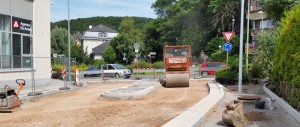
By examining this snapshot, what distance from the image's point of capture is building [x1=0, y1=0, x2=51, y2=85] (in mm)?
18688

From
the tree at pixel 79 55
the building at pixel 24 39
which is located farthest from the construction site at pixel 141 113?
the tree at pixel 79 55

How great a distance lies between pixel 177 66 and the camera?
Answer: 69.6 ft

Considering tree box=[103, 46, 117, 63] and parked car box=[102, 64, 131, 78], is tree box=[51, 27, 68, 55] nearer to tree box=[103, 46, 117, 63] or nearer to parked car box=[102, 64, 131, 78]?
tree box=[103, 46, 117, 63]

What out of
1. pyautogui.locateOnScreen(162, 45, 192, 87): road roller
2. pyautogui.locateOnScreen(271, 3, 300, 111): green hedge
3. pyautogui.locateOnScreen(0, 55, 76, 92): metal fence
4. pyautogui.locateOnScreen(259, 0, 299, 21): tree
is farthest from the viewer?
pyautogui.locateOnScreen(162, 45, 192, 87): road roller

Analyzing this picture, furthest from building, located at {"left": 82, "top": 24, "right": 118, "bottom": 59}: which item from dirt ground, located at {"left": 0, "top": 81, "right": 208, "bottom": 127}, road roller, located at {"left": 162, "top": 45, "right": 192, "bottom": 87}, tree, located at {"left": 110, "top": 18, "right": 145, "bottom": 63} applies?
dirt ground, located at {"left": 0, "top": 81, "right": 208, "bottom": 127}

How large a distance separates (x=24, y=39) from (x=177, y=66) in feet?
28.8

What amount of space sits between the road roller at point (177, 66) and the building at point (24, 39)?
6.70m

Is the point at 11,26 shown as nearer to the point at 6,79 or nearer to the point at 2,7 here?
the point at 2,7

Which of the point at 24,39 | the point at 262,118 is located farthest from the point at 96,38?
the point at 262,118

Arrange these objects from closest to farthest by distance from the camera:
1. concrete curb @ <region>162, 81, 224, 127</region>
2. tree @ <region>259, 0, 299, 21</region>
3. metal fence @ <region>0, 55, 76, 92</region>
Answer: concrete curb @ <region>162, 81, 224, 127</region> < metal fence @ <region>0, 55, 76, 92</region> < tree @ <region>259, 0, 299, 21</region>

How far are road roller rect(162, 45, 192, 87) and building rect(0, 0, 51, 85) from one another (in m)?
6.70

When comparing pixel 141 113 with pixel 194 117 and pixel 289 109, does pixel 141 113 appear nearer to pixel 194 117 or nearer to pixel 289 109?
pixel 194 117

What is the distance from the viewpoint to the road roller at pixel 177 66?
20.6 m

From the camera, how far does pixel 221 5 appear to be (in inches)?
2507
